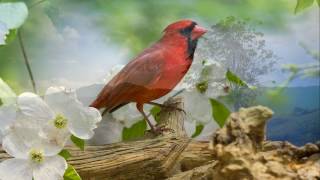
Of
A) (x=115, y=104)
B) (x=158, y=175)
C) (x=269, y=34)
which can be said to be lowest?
(x=158, y=175)

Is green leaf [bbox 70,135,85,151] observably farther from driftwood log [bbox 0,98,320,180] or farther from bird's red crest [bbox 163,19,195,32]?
bird's red crest [bbox 163,19,195,32]

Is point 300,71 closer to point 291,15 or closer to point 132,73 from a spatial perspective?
point 291,15

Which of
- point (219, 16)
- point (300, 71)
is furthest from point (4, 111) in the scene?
point (300, 71)

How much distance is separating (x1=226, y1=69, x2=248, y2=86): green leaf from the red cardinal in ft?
0.20

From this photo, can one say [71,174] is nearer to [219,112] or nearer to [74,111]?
[74,111]

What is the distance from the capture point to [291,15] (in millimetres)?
913

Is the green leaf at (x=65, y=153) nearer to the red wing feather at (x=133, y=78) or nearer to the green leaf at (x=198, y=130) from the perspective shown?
the red wing feather at (x=133, y=78)

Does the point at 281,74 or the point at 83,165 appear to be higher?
the point at 281,74

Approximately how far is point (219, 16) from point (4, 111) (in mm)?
335

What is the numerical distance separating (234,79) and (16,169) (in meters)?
0.34

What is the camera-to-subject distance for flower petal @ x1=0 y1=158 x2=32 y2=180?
2.80 ft

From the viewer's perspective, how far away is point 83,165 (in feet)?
2.94

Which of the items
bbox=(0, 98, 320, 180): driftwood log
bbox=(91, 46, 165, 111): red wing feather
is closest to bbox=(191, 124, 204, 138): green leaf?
bbox=(0, 98, 320, 180): driftwood log

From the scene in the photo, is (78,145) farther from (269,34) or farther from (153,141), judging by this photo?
(269,34)
